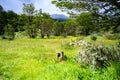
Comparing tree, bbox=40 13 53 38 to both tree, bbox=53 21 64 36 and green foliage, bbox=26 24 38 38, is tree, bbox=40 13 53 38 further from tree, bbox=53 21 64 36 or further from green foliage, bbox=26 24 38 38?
tree, bbox=53 21 64 36

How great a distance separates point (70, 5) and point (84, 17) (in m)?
1.21

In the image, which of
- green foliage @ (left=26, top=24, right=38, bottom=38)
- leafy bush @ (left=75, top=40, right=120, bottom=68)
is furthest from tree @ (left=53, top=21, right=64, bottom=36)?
leafy bush @ (left=75, top=40, right=120, bottom=68)

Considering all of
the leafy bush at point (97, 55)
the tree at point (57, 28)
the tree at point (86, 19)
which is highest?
the tree at point (86, 19)

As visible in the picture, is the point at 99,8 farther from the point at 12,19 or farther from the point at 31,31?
the point at 12,19

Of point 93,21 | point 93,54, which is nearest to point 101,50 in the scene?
point 93,54

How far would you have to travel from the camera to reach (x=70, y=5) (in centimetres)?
1455

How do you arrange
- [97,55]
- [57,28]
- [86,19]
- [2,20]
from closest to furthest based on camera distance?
[97,55], [86,19], [2,20], [57,28]

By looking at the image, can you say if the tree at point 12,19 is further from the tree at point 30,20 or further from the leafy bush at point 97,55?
the leafy bush at point 97,55

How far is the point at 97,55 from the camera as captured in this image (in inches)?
Answer: 552

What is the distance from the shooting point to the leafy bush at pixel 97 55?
13477mm

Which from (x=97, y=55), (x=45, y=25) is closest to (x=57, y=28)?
(x=45, y=25)

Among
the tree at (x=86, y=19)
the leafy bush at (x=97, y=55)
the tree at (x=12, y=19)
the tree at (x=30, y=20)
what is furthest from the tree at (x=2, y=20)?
the leafy bush at (x=97, y=55)

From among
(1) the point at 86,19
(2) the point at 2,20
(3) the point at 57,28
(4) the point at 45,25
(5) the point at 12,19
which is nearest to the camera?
(1) the point at 86,19

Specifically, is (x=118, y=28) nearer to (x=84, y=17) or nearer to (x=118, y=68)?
(x=84, y=17)
